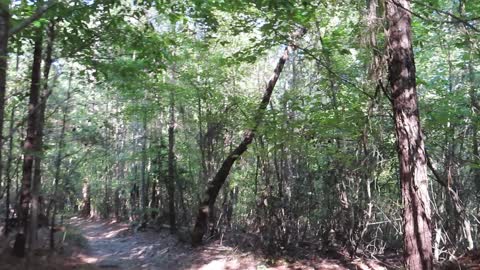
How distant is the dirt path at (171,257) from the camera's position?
1003 centimetres

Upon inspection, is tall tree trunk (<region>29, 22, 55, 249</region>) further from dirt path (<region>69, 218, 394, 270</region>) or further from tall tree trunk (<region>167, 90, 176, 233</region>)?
tall tree trunk (<region>167, 90, 176, 233</region>)

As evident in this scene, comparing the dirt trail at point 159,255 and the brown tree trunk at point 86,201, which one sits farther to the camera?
the brown tree trunk at point 86,201

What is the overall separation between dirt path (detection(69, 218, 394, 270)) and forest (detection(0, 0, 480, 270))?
71mm

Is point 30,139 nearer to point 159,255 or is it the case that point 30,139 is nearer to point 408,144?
point 159,255

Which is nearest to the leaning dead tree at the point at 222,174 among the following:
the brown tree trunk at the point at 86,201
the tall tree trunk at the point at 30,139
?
the tall tree trunk at the point at 30,139

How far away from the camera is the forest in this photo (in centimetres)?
513

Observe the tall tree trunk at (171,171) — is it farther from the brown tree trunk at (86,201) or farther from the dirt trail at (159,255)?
the brown tree trunk at (86,201)

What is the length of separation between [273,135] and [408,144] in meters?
5.53

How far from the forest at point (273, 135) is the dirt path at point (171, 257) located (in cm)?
7

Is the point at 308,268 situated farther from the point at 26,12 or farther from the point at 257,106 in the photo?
the point at 26,12

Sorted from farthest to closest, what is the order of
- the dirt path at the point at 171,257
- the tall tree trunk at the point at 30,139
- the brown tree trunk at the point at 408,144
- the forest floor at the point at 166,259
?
the dirt path at the point at 171,257
the forest floor at the point at 166,259
the tall tree trunk at the point at 30,139
the brown tree trunk at the point at 408,144

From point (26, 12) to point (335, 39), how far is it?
19.4 feet

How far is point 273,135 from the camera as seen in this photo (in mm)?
10000

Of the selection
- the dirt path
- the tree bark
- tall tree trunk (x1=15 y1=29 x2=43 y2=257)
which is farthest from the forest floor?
the tree bark
